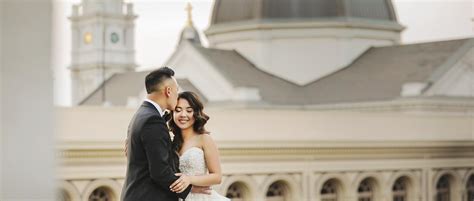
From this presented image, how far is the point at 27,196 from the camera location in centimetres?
118

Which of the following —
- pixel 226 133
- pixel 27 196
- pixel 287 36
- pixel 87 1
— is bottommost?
pixel 27 196

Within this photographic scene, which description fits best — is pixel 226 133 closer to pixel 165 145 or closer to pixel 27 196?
pixel 165 145

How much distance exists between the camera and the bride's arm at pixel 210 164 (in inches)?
131

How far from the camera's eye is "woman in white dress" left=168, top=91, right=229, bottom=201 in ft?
11.1

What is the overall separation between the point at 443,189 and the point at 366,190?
2928mm

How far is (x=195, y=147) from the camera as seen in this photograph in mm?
3441

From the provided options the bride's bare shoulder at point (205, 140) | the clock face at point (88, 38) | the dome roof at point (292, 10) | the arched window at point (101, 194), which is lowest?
the bride's bare shoulder at point (205, 140)

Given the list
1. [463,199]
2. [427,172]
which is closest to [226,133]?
[427,172]

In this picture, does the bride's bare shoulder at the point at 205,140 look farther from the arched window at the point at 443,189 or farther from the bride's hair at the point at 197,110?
the arched window at the point at 443,189

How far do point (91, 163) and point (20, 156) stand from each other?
895 inches

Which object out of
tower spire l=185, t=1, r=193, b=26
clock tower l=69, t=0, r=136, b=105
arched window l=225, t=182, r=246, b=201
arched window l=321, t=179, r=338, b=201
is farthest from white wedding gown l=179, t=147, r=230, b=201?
clock tower l=69, t=0, r=136, b=105

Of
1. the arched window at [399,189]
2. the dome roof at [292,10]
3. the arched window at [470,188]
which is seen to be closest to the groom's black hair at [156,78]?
the arched window at [399,189]

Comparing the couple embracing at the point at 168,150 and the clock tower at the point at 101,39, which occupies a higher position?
the clock tower at the point at 101,39

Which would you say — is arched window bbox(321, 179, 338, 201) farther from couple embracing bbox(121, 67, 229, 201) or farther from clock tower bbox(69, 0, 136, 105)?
clock tower bbox(69, 0, 136, 105)
